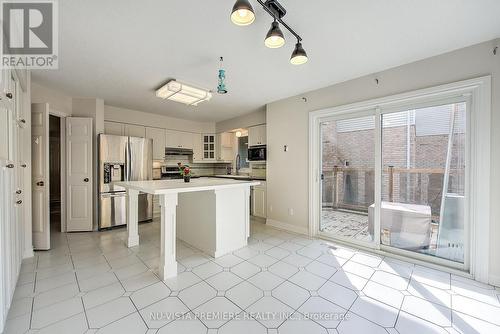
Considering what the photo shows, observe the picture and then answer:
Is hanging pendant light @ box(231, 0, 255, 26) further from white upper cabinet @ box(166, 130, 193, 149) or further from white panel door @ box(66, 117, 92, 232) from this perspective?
white upper cabinet @ box(166, 130, 193, 149)

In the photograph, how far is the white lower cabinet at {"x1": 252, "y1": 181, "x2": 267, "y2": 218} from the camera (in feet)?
13.6

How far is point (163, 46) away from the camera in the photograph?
2.08 meters

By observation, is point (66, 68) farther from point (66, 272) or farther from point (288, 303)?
point (288, 303)

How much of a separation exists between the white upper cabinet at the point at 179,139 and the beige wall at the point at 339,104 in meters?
2.36

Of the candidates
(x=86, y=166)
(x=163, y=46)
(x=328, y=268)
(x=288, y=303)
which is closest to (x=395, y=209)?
(x=328, y=268)

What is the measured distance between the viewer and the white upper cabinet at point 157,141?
15.2 ft

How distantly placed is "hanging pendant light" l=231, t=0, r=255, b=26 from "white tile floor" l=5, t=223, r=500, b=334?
2.12 metres

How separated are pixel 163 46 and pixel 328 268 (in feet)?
9.81

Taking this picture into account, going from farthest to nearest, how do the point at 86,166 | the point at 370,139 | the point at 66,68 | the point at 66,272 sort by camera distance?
1. the point at 86,166
2. the point at 370,139
3. the point at 66,68
4. the point at 66,272

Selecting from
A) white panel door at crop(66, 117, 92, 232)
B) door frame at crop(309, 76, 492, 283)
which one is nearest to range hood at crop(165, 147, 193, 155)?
white panel door at crop(66, 117, 92, 232)

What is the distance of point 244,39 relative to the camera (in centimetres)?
195

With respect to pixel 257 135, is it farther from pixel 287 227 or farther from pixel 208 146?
pixel 287 227

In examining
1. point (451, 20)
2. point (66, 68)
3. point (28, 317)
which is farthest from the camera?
point (66, 68)

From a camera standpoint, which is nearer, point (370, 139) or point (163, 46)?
point (163, 46)
